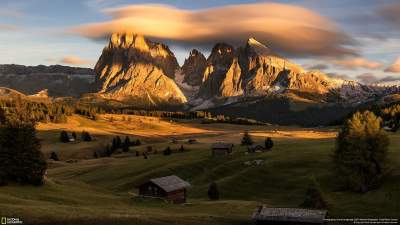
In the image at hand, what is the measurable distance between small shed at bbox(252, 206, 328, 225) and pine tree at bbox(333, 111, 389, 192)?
98.9ft

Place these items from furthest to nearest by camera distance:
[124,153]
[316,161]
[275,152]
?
[124,153]
[275,152]
[316,161]

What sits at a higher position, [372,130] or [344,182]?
[372,130]

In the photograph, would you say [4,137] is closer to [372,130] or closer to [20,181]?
[20,181]

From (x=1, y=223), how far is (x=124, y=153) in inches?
5497

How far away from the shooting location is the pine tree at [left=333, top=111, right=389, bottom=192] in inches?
3381

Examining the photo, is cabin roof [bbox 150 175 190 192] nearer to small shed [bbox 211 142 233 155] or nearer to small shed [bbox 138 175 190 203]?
small shed [bbox 138 175 190 203]

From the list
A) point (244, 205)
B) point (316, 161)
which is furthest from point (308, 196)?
point (316, 161)

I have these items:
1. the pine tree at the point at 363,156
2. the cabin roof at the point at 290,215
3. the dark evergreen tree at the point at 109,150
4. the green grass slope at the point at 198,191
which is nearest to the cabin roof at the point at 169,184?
the green grass slope at the point at 198,191

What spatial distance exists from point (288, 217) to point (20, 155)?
42116 millimetres

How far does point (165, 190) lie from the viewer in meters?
85.8

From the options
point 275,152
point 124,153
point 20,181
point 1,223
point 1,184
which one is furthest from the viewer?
point 124,153

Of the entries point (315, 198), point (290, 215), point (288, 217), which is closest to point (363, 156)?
point (315, 198)

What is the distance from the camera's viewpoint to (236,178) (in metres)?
101

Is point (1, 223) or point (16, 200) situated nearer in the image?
point (1, 223)
